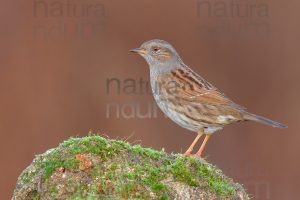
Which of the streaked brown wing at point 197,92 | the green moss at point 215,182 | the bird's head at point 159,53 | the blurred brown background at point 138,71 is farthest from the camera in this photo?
the blurred brown background at point 138,71

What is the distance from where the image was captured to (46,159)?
636 cm

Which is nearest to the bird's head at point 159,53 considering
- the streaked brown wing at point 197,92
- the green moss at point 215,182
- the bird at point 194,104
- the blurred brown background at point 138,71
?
the bird at point 194,104

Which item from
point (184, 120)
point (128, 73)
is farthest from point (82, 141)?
point (128, 73)

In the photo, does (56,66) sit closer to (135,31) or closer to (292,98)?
(135,31)

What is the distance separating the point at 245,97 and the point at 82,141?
8.75 metres

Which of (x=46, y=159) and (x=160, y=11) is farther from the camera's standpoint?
(x=160, y=11)

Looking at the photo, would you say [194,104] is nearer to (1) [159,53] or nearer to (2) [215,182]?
(1) [159,53]

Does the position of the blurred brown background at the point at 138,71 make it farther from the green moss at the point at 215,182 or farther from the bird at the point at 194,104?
the green moss at the point at 215,182

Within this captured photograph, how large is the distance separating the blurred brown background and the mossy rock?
7188 mm

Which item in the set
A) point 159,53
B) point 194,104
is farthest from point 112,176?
point 159,53

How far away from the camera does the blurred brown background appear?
14195 mm

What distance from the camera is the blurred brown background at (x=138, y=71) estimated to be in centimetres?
1420

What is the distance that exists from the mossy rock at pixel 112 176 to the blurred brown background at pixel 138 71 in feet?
23.6

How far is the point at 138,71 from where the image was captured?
1448cm
